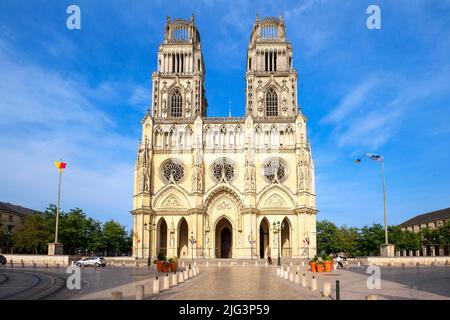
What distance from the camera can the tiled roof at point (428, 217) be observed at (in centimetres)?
9617

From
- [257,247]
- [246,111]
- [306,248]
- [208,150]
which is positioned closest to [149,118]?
[208,150]

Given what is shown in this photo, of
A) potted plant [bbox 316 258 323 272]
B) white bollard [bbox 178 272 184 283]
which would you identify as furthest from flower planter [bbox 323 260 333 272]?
white bollard [bbox 178 272 184 283]

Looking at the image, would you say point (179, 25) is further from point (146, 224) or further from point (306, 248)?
point (306, 248)

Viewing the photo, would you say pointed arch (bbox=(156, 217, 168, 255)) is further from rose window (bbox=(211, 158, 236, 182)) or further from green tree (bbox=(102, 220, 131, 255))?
green tree (bbox=(102, 220, 131, 255))

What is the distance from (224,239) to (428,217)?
56245 millimetres

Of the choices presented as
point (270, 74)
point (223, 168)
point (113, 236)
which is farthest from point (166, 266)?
point (113, 236)

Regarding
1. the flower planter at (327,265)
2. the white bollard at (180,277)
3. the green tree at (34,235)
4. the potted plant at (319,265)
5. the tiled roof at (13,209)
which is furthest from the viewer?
the tiled roof at (13,209)

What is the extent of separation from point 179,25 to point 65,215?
127ft

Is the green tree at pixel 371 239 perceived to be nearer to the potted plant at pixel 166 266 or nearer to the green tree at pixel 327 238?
the green tree at pixel 327 238

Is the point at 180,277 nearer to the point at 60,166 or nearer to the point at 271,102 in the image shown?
the point at 60,166

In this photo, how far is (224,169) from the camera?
230 feet

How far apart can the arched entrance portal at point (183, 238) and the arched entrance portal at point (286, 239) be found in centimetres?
1544

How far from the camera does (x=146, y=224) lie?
6681cm

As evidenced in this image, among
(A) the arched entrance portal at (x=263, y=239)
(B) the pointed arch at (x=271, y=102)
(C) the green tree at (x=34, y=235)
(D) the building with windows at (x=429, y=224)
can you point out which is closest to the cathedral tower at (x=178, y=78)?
(B) the pointed arch at (x=271, y=102)
